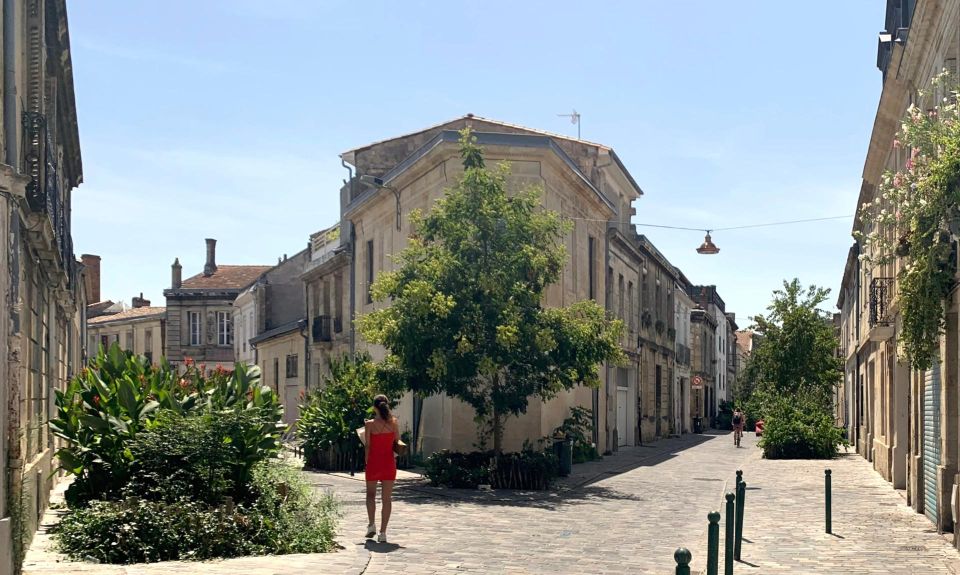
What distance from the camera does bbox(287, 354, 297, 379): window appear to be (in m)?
40.3

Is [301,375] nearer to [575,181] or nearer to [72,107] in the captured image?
[575,181]

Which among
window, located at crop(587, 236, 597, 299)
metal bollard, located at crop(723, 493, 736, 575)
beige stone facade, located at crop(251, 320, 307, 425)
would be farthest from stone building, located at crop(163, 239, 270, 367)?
metal bollard, located at crop(723, 493, 736, 575)

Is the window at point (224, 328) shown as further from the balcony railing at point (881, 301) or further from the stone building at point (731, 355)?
the balcony railing at point (881, 301)

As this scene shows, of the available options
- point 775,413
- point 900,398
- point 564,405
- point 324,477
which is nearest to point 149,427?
point 324,477

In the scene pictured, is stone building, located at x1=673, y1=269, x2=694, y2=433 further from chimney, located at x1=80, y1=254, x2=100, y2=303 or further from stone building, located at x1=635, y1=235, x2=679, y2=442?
chimney, located at x1=80, y1=254, x2=100, y2=303

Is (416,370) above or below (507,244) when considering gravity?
below

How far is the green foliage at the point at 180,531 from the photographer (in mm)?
9930

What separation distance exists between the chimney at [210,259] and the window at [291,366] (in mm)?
21552

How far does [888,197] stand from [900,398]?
28.6ft

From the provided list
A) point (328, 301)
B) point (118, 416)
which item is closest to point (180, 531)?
point (118, 416)

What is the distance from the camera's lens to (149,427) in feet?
36.6

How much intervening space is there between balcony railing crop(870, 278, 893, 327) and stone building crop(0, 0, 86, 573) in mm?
12586

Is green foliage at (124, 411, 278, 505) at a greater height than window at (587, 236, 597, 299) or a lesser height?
lesser

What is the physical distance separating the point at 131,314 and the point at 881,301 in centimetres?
5108
